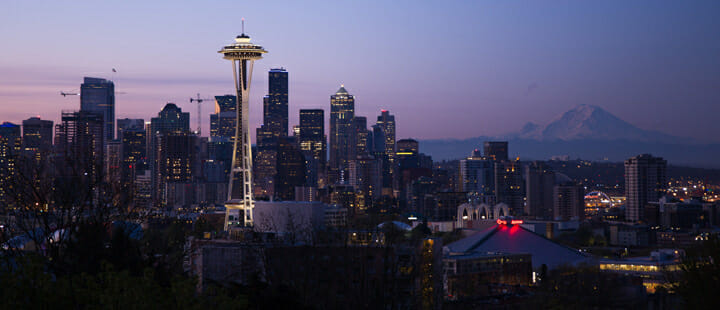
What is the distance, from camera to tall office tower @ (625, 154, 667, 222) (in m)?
193

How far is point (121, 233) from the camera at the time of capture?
22891mm

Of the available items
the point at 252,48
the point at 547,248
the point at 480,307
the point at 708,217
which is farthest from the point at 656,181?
the point at 480,307

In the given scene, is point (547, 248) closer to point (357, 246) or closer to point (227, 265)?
point (227, 265)

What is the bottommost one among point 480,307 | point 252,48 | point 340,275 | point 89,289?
point 480,307

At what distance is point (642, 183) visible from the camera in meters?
195

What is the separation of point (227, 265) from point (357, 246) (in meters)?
13.6

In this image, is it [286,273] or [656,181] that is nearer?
[286,273]

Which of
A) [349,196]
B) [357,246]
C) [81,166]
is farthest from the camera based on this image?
[349,196]

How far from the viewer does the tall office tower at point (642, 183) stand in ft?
633

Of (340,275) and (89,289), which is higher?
(89,289)

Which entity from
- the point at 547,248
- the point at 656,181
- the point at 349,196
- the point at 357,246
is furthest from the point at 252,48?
the point at 656,181

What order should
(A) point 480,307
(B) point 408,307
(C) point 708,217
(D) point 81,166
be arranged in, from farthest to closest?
(C) point 708,217, (A) point 480,307, (B) point 408,307, (D) point 81,166

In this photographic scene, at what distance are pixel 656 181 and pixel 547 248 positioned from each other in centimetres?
11595

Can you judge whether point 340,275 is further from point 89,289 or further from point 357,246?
point 89,289
